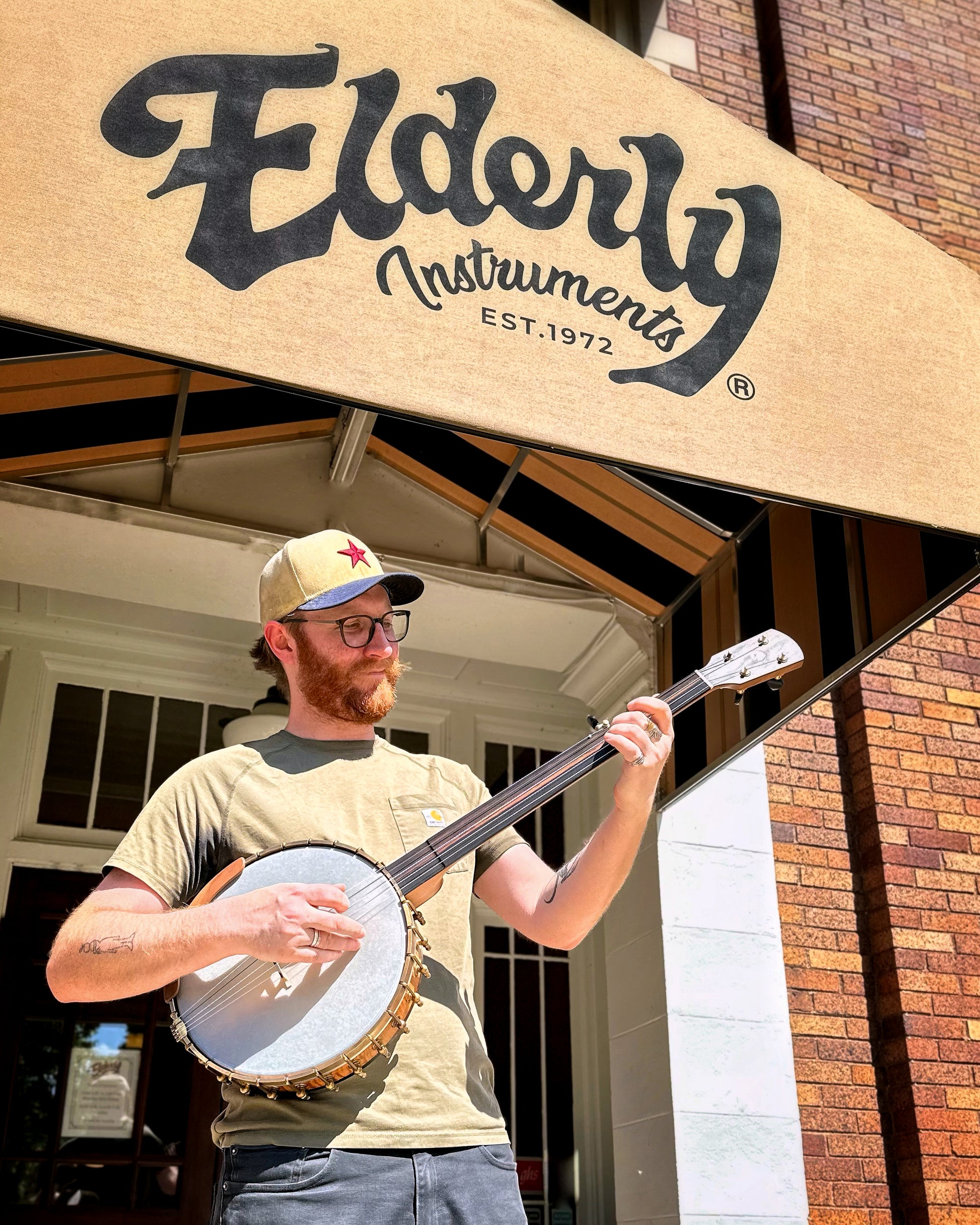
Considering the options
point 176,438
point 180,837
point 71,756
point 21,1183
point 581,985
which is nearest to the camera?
point 180,837

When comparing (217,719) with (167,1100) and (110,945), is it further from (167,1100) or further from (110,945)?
(110,945)

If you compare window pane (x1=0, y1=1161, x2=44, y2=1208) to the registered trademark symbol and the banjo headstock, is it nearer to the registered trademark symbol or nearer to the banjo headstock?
the banjo headstock

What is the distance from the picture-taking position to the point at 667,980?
4465 millimetres

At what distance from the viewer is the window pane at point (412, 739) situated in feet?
20.1

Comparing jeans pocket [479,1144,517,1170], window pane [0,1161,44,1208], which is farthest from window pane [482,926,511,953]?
jeans pocket [479,1144,517,1170]

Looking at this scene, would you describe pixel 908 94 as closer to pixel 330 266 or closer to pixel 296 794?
pixel 330 266

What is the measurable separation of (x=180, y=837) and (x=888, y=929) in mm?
3458

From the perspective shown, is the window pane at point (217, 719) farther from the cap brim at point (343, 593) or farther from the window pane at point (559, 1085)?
the cap brim at point (343, 593)

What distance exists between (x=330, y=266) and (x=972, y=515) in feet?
5.13

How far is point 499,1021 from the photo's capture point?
568 centimetres

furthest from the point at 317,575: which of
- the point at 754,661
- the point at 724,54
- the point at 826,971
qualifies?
the point at 724,54

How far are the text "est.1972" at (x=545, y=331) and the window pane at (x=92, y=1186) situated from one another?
162 inches

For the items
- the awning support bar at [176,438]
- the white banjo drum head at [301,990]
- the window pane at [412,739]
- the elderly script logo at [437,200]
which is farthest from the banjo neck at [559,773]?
the window pane at [412,739]

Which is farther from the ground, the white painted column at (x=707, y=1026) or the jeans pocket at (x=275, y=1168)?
the white painted column at (x=707, y=1026)
